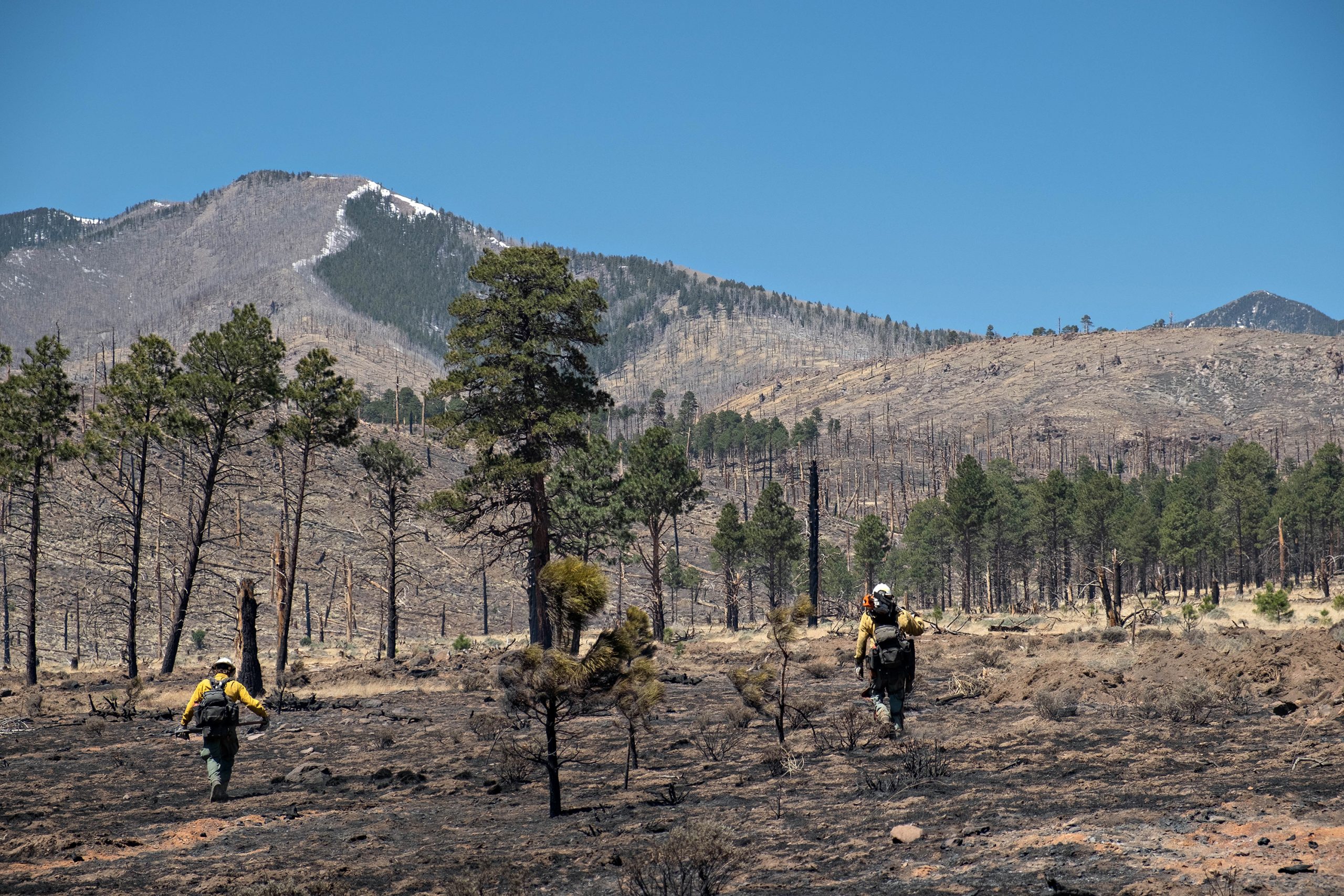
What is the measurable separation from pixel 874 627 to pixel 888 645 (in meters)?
0.33

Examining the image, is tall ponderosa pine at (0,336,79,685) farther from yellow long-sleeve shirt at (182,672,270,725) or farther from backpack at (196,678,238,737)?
backpack at (196,678,238,737)

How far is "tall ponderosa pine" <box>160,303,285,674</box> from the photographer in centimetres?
2553

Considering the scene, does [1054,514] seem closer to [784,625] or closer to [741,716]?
[741,716]

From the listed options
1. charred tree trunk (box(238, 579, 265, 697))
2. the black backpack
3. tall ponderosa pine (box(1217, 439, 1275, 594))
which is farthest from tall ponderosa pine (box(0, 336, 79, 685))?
tall ponderosa pine (box(1217, 439, 1275, 594))

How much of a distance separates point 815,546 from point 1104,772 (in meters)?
35.8

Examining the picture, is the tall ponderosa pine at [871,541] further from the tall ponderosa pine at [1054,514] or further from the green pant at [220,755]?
the green pant at [220,755]

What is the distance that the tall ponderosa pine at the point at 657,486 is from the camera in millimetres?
42312

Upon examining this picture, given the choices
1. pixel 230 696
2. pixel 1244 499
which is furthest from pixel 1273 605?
pixel 1244 499

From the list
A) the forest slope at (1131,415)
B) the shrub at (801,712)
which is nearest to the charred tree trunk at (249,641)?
the shrub at (801,712)

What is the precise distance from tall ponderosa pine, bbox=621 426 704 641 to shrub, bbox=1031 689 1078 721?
2872 cm

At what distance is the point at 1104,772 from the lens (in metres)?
9.20

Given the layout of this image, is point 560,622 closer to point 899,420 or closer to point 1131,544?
point 1131,544

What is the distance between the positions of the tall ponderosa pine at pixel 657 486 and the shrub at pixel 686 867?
34455mm

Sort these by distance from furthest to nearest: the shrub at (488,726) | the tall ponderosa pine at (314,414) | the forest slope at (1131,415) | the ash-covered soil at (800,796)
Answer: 1. the forest slope at (1131,415)
2. the tall ponderosa pine at (314,414)
3. the shrub at (488,726)
4. the ash-covered soil at (800,796)
